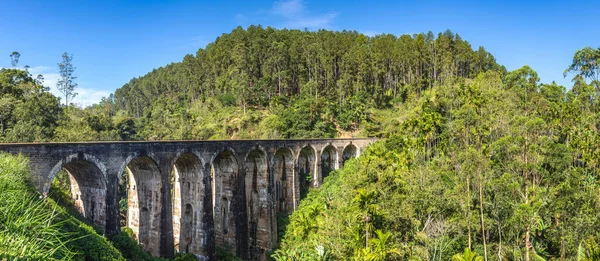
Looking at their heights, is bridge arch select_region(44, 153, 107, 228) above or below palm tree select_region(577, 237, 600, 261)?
above

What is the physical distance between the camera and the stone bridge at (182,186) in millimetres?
16312

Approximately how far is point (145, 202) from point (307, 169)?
2179 centimetres

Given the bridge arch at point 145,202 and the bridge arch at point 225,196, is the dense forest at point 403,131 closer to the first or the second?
the bridge arch at point 225,196

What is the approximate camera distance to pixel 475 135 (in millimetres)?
30188

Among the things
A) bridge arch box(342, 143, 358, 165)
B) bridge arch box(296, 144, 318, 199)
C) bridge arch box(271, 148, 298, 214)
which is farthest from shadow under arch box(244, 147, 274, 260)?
bridge arch box(342, 143, 358, 165)

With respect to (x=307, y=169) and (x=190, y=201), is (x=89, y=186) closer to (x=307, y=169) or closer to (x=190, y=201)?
(x=190, y=201)

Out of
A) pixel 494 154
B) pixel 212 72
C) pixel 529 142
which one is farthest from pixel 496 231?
pixel 212 72

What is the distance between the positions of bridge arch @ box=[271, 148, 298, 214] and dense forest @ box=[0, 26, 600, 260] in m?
2.03

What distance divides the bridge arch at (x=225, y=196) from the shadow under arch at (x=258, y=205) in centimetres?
273

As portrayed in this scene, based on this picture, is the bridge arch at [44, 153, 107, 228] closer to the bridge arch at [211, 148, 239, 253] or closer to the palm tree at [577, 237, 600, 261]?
the bridge arch at [211, 148, 239, 253]

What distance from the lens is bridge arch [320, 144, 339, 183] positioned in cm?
4075

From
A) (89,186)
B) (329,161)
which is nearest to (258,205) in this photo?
(89,186)

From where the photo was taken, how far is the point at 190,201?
2292 centimetres

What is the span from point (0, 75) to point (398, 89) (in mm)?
61121
